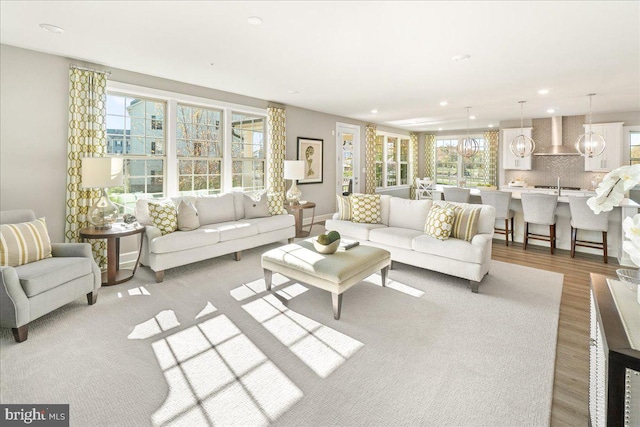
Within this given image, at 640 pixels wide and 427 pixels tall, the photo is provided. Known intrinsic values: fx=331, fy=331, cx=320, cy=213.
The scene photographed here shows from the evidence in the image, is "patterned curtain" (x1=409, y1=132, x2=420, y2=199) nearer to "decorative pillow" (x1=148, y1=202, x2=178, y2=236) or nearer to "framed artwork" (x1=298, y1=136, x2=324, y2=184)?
"framed artwork" (x1=298, y1=136, x2=324, y2=184)

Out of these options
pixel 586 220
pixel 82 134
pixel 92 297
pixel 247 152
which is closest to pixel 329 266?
pixel 92 297

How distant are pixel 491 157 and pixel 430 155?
2.01 m

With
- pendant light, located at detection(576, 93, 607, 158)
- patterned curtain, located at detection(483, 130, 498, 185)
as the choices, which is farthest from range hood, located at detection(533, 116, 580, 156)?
patterned curtain, located at detection(483, 130, 498, 185)

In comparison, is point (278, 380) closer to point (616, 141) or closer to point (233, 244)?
point (233, 244)

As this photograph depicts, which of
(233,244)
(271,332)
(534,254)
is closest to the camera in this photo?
(271,332)

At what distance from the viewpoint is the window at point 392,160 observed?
1015cm

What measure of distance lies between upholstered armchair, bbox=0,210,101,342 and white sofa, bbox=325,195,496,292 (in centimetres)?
312

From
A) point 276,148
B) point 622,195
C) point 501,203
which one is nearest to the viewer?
point 622,195

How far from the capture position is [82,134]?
4.01 meters

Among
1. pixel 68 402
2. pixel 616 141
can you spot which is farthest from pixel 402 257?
pixel 616 141

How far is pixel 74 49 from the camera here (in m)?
3.63

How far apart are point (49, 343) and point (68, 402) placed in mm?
890

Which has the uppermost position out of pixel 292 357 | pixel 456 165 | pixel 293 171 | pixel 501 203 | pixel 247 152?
pixel 456 165

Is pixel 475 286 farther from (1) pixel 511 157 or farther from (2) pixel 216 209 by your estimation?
(1) pixel 511 157
